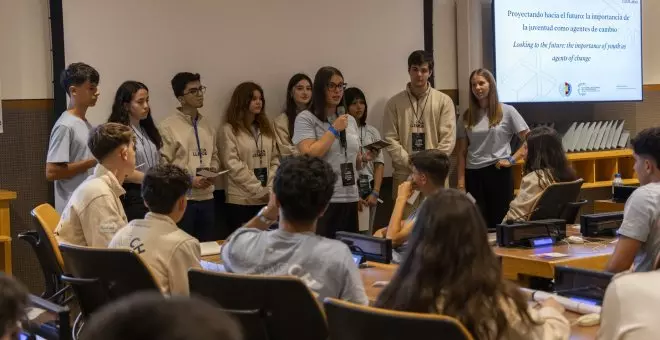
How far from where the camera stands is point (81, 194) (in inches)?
145

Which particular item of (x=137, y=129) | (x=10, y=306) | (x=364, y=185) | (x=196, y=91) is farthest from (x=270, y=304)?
(x=364, y=185)

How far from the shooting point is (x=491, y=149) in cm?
664

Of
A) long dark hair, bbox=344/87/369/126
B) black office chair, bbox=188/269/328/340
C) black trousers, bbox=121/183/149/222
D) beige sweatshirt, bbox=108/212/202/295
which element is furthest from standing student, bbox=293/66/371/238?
black office chair, bbox=188/269/328/340

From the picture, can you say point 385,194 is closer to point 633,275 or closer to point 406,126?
point 406,126

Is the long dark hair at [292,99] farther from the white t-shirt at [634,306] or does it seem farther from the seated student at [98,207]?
the white t-shirt at [634,306]

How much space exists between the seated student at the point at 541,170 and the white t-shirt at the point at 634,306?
2770 mm

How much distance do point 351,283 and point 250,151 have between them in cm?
338

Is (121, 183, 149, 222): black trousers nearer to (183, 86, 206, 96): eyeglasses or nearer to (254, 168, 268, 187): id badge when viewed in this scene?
(183, 86, 206, 96): eyeglasses

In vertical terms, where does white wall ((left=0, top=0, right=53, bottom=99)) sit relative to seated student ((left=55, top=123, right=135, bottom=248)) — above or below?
above

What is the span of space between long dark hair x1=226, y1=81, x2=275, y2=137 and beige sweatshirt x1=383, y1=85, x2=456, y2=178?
3.54ft

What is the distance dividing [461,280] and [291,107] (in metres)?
4.29

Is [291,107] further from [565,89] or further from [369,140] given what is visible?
[565,89]

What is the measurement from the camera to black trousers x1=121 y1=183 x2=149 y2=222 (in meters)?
5.16

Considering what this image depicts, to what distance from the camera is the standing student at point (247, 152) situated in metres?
5.86
